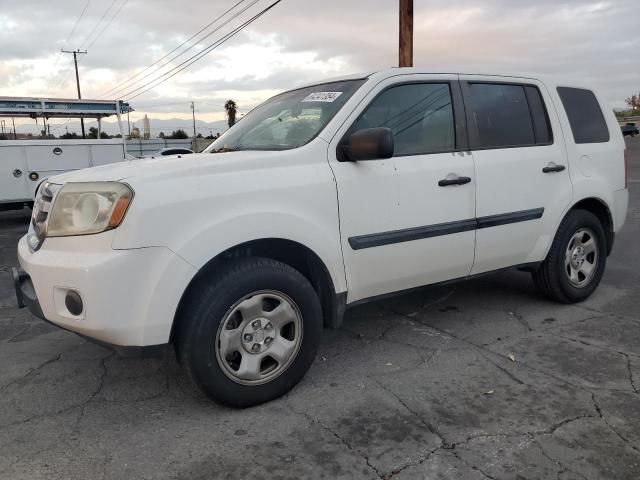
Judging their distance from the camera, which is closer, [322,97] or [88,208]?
[88,208]

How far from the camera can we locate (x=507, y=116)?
163 inches

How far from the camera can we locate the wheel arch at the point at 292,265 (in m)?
2.85

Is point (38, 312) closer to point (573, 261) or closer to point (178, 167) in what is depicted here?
point (178, 167)

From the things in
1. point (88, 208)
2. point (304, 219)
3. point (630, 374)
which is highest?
point (88, 208)

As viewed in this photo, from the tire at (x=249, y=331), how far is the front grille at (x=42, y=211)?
0.92m

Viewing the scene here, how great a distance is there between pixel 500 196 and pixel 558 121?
1016 millimetres

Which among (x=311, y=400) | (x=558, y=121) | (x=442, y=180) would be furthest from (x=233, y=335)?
(x=558, y=121)

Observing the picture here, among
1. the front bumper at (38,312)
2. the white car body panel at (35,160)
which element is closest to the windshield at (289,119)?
the front bumper at (38,312)

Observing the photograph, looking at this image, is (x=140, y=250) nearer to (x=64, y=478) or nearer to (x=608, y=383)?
(x=64, y=478)

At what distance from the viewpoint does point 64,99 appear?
12672mm

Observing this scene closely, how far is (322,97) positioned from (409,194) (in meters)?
0.88

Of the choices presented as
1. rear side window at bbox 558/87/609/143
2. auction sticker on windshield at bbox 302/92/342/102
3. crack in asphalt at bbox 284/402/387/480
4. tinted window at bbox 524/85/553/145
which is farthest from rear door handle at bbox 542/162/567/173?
crack in asphalt at bbox 284/402/387/480

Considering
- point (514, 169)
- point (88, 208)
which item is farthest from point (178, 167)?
point (514, 169)

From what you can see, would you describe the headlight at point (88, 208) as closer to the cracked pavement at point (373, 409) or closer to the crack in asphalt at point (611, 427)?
the cracked pavement at point (373, 409)
